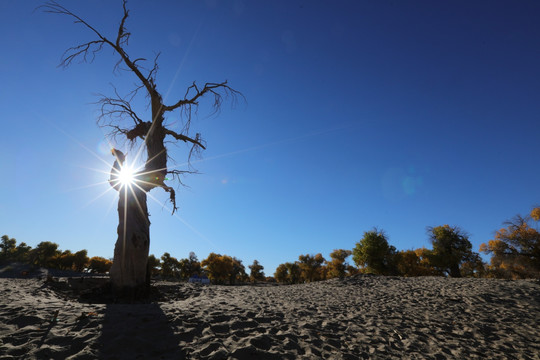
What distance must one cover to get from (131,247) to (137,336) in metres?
4.89

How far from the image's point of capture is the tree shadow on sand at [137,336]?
146 inches

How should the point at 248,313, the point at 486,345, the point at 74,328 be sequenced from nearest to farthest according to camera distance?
the point at 74,328, the point at 486,345, the point at 248,313

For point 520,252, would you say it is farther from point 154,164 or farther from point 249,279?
point 249,279

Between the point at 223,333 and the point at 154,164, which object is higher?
the point at 154,164

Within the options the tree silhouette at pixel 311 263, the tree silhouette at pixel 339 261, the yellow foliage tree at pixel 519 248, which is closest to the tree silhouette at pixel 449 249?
the yellow foliage tree at pixel 519 248

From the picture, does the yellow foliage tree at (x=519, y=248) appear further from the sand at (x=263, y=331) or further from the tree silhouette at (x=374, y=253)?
the sand at (x=263, y=331)

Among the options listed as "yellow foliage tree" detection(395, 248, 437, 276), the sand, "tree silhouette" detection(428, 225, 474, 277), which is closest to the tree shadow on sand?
the sand

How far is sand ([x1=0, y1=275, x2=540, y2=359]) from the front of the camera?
12.7 ft

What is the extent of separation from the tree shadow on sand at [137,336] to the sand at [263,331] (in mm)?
16

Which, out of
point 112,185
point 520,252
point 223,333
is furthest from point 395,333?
point 520,252

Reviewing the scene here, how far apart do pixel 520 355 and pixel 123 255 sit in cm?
1092

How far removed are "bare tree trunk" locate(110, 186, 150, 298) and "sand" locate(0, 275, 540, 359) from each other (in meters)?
1.50

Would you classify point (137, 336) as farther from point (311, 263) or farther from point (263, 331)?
point (311, 263)

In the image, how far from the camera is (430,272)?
35.6 m
